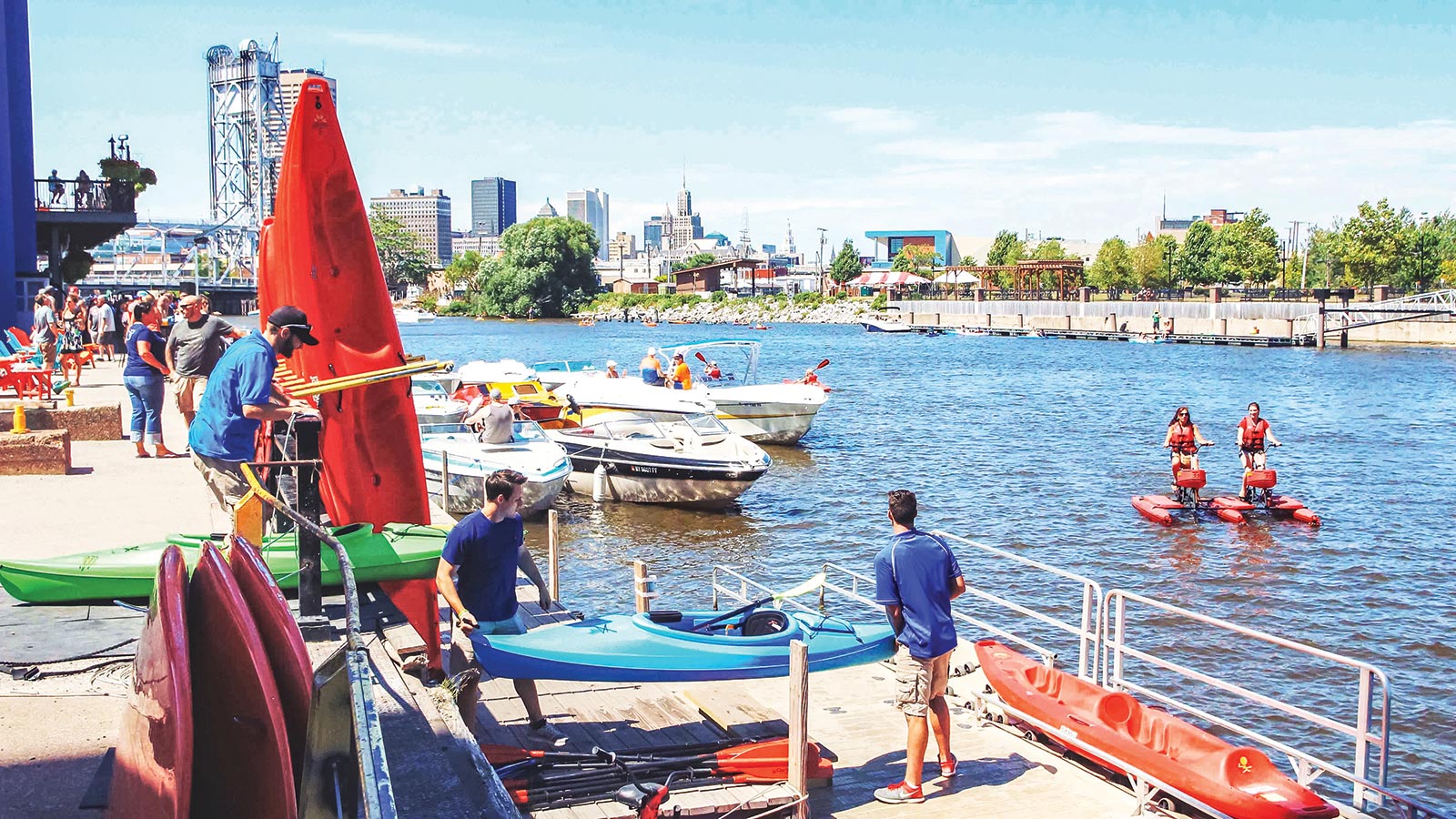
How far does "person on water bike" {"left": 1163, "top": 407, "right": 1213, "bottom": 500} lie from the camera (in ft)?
72.4

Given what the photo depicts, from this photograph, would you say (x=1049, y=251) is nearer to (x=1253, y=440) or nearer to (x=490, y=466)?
(x=1253, y=440)

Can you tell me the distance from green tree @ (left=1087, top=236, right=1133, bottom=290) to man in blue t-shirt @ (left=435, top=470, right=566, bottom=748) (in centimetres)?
11866

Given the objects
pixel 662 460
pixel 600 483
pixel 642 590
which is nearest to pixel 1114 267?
pixel 600 483

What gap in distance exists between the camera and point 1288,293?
90500 mm

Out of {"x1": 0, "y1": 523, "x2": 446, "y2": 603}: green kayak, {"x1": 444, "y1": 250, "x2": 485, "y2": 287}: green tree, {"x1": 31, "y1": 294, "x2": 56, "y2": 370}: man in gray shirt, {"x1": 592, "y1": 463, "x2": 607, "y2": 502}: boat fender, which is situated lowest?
{"x1": 592, "y1": 463, "x2": 607, "y2": 502}: boat fender

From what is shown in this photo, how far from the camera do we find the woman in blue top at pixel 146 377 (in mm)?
14453

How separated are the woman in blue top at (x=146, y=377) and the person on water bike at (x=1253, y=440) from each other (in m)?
17.6

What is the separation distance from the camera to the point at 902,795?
819 cm

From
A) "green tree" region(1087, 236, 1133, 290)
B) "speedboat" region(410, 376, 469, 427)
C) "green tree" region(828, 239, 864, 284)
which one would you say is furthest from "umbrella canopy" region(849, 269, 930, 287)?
"speedboat" region(410, 376, 469, 427)

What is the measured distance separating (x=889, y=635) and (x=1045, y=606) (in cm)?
831

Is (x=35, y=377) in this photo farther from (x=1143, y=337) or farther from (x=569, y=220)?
(x=569, y=220)

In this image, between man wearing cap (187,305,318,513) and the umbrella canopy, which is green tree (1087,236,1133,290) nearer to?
the umbrella canopy

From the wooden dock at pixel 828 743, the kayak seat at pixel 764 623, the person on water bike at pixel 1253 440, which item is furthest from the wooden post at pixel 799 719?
the person on water bike at pixel 1253 440

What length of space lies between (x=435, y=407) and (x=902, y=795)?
20.9 meters
